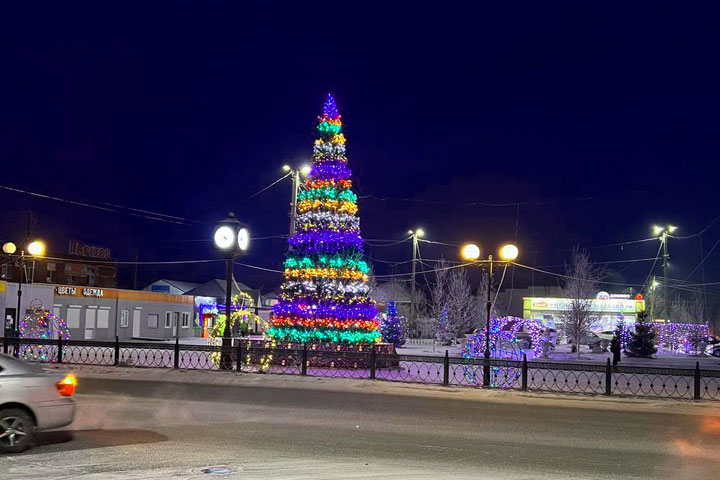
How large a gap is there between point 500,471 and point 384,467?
1429 mm

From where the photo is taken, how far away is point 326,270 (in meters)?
24.3

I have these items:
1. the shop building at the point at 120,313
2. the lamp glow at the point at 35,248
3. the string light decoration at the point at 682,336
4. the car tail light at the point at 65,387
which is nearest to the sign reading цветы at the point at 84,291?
the shop building at the point at 120,313

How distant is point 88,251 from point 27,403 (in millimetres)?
70801

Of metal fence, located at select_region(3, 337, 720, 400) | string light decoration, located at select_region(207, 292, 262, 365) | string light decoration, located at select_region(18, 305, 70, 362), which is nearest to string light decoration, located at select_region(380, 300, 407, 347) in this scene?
string light decoration, located at select_region(207, 292, 262, 365)

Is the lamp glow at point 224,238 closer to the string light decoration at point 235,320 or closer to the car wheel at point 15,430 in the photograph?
the string light decoration at point 235,320

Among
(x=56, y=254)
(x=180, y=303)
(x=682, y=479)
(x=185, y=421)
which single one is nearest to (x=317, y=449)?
(x=185, y=421)

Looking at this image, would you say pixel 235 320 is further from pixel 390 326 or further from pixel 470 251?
pixel 470 251

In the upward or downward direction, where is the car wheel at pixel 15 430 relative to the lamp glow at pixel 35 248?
downward

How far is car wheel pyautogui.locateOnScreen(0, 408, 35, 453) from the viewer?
8516mm

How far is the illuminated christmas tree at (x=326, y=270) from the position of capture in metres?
24.2

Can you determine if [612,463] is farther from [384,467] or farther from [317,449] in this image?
[317,449]

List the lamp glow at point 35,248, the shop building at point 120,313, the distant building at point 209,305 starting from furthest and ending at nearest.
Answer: the distant building at point 209,305
the shop building at point 120,313
the lamp glow at point 35,248

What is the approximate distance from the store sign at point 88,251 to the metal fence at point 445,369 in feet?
161

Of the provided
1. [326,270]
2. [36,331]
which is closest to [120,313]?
[36,331]
